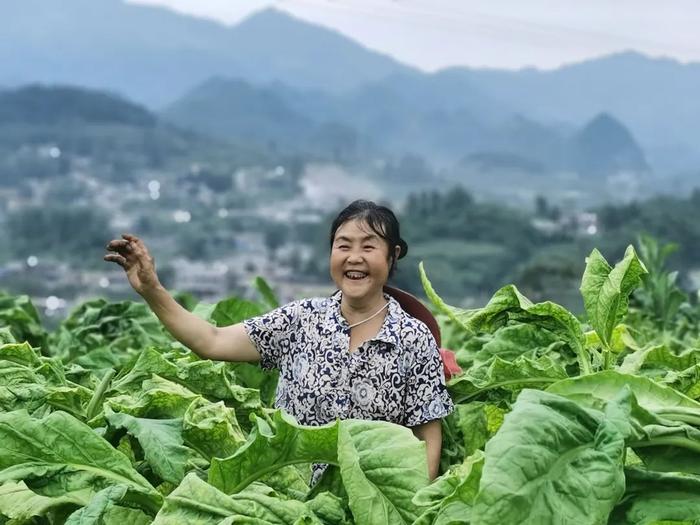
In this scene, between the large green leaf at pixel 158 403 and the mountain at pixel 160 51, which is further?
the mountain at pixel 160 51

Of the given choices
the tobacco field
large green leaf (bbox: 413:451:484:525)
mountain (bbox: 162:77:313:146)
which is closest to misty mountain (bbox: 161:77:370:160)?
mountain (bbox: 162:77:313:146)

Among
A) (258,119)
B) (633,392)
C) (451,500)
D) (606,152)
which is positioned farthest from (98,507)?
(606,152)

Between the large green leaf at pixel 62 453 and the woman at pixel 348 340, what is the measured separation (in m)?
0.62

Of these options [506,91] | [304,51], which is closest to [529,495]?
[506,91]

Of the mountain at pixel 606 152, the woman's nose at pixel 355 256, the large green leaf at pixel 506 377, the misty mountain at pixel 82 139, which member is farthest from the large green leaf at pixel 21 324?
the mountain at pixel 606 152

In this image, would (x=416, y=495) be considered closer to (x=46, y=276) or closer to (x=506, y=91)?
(x=46, y=276)

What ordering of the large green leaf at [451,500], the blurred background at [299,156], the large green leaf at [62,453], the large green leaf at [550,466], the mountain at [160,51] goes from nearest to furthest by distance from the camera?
the large green leaf at [550,466]
the large green leaf at [451,500]
the large green leaf at [62,453]
the blurred background at [299,156]
the mountain at [160,51]

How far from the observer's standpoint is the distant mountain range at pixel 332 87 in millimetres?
84062

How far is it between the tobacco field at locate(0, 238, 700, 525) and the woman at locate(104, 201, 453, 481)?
0.36 ft

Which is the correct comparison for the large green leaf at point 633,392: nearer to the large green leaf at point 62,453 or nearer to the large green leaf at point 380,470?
the large green leaf at point 380,470

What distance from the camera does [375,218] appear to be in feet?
9.71

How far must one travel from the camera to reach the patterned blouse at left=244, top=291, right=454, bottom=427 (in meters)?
2.86

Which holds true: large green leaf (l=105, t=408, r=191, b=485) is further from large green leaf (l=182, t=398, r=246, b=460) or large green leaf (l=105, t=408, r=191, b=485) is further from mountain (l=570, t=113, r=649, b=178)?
mountain (l=570, t=113, r=649, b=178)

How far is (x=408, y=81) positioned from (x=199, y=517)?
107m
